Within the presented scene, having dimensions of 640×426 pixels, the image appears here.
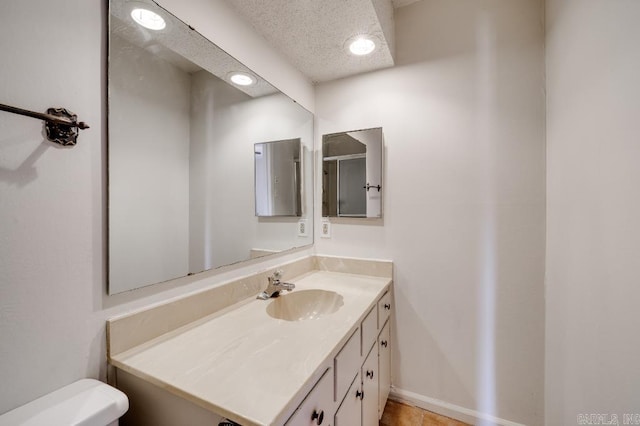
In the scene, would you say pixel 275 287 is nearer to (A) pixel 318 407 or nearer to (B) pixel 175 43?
(A) pixel 318 407

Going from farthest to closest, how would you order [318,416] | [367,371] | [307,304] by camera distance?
1. [307,304]
2. [367,371]
3. [318,416]

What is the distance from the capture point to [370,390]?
1.24m

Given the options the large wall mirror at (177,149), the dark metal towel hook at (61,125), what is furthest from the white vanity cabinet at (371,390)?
the dark metal towel hook at (61,125)

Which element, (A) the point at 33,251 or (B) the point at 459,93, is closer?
(A) the point at 33,251

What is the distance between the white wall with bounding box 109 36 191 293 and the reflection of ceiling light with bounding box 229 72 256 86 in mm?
258

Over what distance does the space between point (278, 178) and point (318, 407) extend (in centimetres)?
124

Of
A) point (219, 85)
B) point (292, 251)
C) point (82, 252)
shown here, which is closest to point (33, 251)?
point (82, 252)

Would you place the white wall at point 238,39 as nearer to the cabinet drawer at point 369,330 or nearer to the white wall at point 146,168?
the white wall at point 146,168

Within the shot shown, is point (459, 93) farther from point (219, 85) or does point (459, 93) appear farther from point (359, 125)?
point (219, 85)

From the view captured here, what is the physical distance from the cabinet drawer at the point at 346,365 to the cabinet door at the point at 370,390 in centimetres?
15

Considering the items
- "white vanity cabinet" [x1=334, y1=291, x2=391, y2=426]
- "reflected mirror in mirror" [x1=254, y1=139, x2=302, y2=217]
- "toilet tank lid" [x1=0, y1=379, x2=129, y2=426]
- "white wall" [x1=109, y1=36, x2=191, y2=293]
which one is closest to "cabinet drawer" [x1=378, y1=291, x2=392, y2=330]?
"white vanity cabinet" [x1=334, y1=291, x2=391, y2=426]

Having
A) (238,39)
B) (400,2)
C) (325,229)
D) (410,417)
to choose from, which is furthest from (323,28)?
(410,417)

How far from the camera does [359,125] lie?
1.75 metres

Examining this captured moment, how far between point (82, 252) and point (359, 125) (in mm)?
1601
